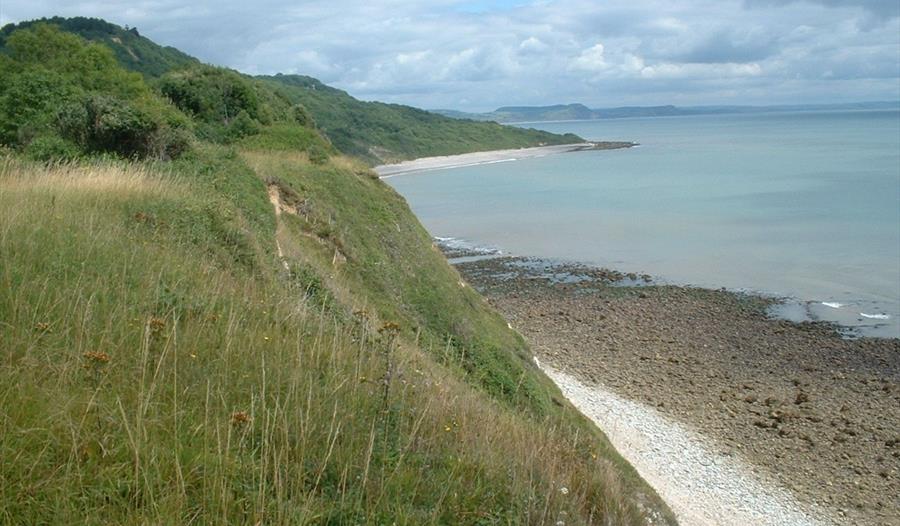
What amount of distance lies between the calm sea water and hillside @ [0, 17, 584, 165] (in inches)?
858

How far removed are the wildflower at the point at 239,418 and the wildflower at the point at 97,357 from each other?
2.44 feet

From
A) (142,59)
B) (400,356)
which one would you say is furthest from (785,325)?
(142,59)

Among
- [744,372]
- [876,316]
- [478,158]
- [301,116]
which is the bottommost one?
[876,316]

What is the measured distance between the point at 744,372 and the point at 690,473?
Answer: 9.21 m

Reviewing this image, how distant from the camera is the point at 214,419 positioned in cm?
423

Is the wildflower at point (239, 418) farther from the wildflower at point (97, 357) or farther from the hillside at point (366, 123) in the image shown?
the hillside at point (366, 123)

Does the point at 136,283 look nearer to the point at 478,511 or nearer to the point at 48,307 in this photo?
the point at 48,307

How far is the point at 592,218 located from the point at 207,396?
58756 millimetres

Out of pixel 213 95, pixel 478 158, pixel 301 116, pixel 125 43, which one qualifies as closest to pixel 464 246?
pixel 301 116

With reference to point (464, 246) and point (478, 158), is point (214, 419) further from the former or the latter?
point (478, 158)

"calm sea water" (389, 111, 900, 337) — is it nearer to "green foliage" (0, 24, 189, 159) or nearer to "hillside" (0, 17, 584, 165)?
"hillside" (0, 17, 584, 165)

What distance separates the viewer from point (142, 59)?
281 feet

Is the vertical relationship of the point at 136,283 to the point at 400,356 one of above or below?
above

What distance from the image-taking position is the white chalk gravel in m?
15.2
